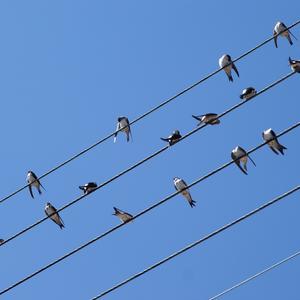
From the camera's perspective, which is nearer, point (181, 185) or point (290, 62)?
point (290, 62)

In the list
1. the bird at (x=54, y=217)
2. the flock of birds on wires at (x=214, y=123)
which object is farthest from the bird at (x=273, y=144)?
the bird at (x=54, y=217)

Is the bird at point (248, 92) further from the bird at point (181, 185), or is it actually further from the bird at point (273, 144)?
the bird at point (181, 185)

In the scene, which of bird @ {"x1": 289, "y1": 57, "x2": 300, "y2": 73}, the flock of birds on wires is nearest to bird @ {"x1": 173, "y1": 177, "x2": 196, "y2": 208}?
the flock of birds on wires

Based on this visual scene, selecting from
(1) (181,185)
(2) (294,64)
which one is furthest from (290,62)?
(1) (181,185)

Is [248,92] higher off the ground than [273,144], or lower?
higher

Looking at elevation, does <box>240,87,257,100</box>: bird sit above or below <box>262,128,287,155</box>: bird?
above

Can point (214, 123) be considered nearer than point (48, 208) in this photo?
Yes

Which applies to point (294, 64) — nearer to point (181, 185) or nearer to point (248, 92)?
point (248, 92)

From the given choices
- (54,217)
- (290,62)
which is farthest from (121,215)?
(290,62)

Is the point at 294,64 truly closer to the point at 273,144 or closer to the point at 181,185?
the point at 273,144

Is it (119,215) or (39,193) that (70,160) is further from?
(39,193)

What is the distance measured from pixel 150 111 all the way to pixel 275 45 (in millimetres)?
4437

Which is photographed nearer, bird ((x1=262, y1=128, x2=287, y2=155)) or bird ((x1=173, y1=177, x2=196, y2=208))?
bird ((x1=262, y1=128, x2=287, y2=155))

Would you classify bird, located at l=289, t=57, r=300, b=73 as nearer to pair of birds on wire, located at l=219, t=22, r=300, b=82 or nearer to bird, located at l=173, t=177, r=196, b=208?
pair of birds on wire, located at l=219, t=22, r=300, b=82
